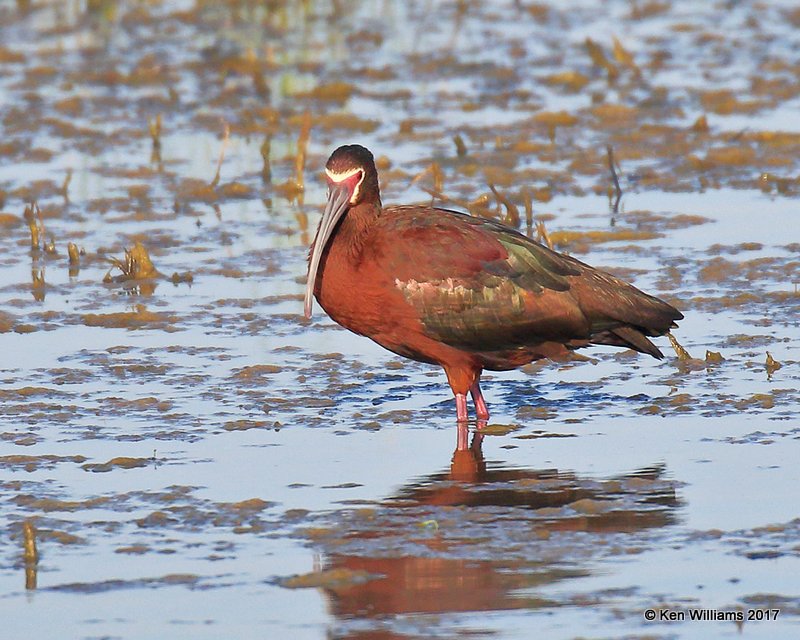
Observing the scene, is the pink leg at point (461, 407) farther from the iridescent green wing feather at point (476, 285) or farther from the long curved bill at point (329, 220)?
the long curved bill at point (329, 220)

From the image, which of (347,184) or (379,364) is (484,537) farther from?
(379,364)

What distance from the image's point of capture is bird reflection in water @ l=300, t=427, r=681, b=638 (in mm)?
6027

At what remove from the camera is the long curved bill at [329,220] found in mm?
8062

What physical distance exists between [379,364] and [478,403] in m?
1.07

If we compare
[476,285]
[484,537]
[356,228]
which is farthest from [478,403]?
[484,537]

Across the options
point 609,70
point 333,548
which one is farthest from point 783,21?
point 333,548

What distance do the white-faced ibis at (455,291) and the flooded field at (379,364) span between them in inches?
13.0

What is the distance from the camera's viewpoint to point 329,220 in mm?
8117

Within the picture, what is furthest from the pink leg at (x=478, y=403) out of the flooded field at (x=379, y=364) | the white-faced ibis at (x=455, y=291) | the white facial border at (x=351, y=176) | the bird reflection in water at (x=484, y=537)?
the white facial border at (x=351, y=176)

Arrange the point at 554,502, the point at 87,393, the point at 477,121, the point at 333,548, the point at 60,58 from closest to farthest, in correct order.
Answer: the point at 333,548 → the point at 554,502 → the point at 87,393 → the point at 477,121 → the point at 60,58

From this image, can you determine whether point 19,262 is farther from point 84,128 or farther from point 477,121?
point 477,121

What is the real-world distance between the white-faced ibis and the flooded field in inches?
13.0

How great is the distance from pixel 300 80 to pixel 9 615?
10.8 meters

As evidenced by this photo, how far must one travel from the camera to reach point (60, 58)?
17.5m
